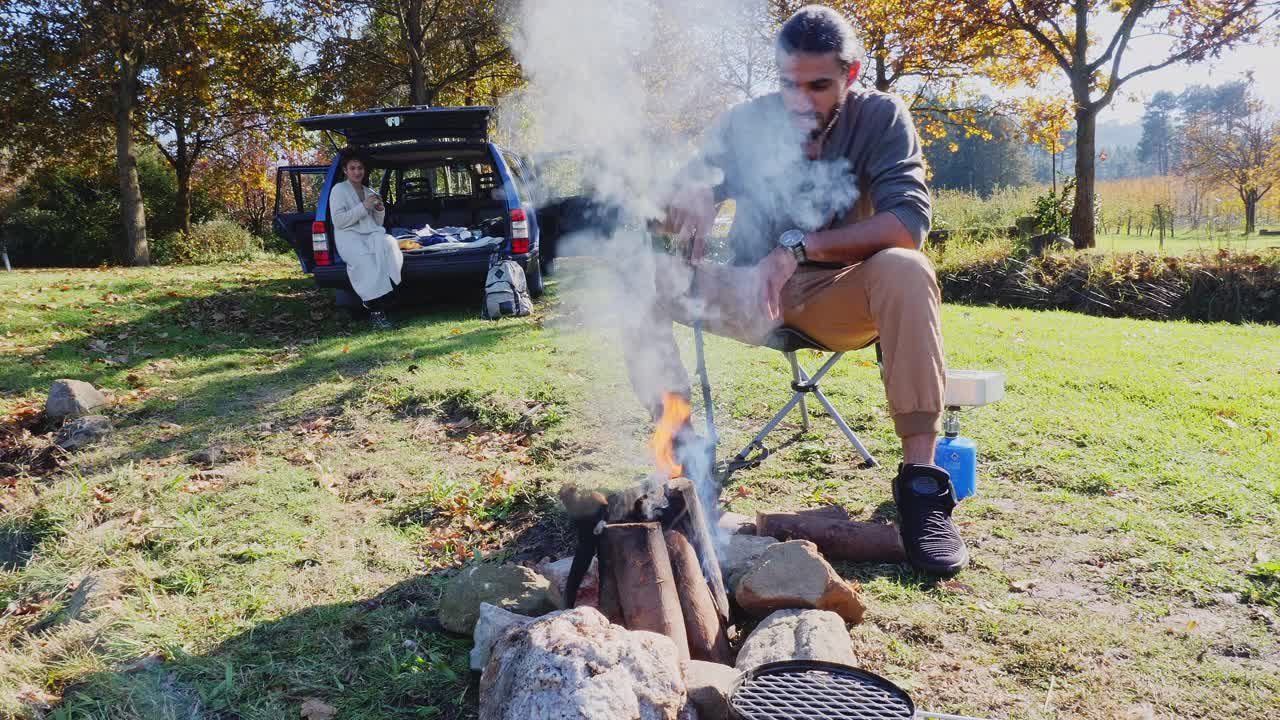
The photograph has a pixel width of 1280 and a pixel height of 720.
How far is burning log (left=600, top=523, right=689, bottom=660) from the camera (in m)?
1.82

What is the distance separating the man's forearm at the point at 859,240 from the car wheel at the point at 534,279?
542 centimetres

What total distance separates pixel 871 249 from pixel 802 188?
472 millimetres

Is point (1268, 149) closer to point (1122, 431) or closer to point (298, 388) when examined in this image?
point (1122, 431)

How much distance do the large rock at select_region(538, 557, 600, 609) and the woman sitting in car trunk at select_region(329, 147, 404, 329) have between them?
16.5 feet

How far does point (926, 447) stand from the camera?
228 cm

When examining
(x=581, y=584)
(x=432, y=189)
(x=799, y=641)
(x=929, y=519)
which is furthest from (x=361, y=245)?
(x=799, y=641)

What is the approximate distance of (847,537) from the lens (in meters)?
2.39

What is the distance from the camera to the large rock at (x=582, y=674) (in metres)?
1.40

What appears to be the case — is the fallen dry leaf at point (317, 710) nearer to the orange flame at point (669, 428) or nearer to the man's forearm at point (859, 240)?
the orange flame at point (669, 428)

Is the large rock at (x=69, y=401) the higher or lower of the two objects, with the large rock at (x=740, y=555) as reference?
higher

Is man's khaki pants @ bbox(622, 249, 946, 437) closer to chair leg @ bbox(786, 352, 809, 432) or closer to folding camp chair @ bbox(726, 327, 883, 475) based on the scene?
folding camp chair @ bbox(726, 327, 883, 475)

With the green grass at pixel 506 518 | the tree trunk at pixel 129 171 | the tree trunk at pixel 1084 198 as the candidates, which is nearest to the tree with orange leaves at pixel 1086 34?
the tree trunk at pixel 1084 198

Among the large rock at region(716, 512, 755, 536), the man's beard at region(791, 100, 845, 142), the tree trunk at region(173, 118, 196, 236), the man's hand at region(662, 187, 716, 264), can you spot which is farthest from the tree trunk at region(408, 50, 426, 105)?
the large rock at region(716, 512, 755, 536)

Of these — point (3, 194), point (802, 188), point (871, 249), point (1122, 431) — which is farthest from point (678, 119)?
point (3, 194)
